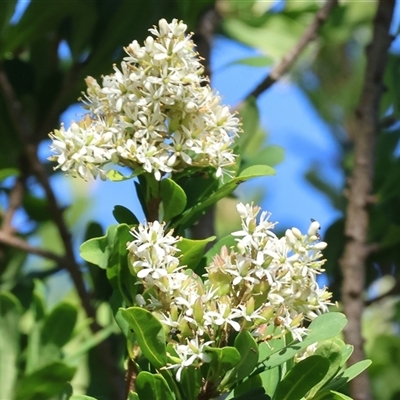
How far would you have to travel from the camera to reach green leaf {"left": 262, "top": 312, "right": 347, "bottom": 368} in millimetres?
693

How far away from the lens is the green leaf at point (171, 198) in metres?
0.78

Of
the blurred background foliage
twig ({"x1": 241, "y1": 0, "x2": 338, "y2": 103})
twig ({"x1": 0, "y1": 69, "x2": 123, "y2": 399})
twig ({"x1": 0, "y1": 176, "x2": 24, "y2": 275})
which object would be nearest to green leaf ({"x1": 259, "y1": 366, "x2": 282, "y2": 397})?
the blurred background foliage

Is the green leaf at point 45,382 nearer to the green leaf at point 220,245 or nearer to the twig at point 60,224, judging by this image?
the twig at point 60,224

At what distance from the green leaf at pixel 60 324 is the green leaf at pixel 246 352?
45cm

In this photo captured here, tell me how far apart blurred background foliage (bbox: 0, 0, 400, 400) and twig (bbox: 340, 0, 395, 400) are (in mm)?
62

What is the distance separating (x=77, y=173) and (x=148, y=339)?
0.65 ft

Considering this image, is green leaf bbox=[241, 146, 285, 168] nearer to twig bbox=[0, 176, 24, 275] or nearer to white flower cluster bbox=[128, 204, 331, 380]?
white flower cluster bbox=[128, 204, 331, 380]

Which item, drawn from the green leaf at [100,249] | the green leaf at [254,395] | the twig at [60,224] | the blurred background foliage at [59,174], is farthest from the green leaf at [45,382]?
the green leaf at [254,395]

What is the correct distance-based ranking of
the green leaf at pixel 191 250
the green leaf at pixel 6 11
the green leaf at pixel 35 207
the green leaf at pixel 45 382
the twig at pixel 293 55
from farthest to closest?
the green leaf at pixel 35 207 → the twig at pixel 293 55 → the green leaf at pixel 6 11 → the green leaf at pixel 45 382 → the green leaf at pixel 191 250

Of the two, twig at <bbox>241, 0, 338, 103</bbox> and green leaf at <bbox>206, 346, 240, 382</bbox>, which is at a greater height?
twig at <bbox>241, 0, 338, 103</bbox>

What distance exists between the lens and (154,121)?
75cm

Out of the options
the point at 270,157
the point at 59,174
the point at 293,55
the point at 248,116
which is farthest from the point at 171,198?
the point at 59,174

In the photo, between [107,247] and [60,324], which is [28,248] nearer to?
[60,324]

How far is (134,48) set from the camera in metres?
0.76
